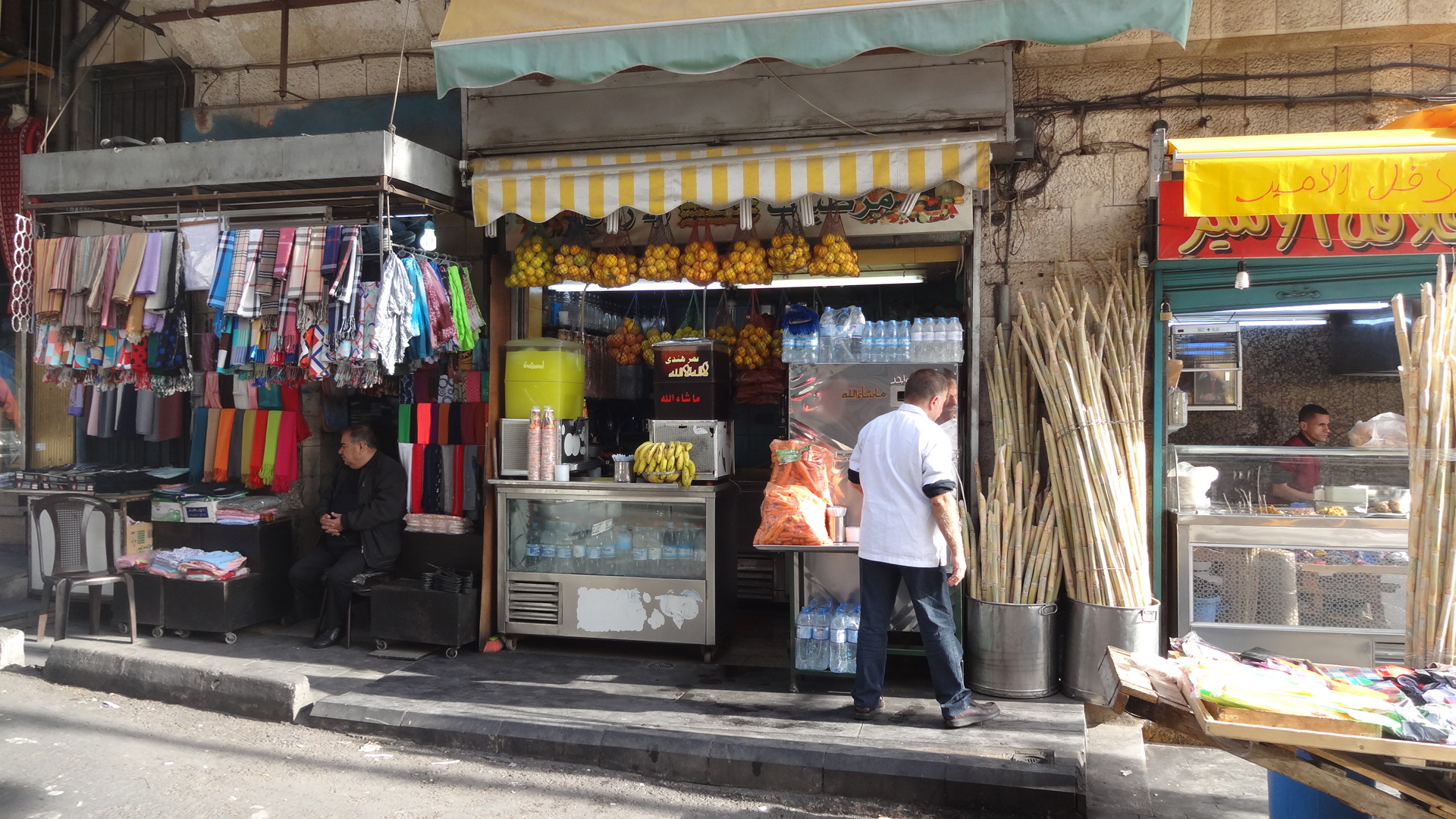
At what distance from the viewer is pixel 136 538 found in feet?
23.8

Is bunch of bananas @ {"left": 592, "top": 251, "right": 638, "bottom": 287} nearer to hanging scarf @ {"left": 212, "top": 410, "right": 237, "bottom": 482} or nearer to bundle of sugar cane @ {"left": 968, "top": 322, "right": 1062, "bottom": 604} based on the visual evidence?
bundle of sugar cane @ {"left": 968, "top": 322, "right": 1062, "bottom": 604}

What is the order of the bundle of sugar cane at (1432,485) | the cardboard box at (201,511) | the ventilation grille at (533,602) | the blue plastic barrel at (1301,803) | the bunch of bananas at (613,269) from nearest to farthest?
the blue plastic barrel at (1301,803)
the bundle of sugar cane at (1432,485)
the bunch of bananas at (613,269)
the ventilation grille at (533,602)
the cardboard box at (201,511)

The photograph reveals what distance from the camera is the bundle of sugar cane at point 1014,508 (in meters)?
5.45

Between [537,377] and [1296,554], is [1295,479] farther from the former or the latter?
[537,377]

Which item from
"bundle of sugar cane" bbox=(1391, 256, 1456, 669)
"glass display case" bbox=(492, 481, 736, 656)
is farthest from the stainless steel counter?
"glass display case" bbox=(492, 481, 736, 656)

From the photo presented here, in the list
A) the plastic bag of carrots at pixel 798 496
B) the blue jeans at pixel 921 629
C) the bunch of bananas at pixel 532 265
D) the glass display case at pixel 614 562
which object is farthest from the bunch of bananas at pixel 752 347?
the blue jeans at pixel 921 629

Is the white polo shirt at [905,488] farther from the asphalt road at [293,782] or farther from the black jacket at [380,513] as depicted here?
the black jacket at [380,513]

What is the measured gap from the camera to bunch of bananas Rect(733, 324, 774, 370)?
273 inches

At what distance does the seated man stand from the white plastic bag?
6.61 meters

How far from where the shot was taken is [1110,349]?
5645 mm

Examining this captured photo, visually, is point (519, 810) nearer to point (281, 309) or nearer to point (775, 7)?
point (281, 309)

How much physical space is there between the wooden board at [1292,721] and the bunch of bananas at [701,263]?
4.07 meters

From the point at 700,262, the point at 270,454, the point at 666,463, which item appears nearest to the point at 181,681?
the point at 270,454

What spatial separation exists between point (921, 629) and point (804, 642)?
3.32 feet
